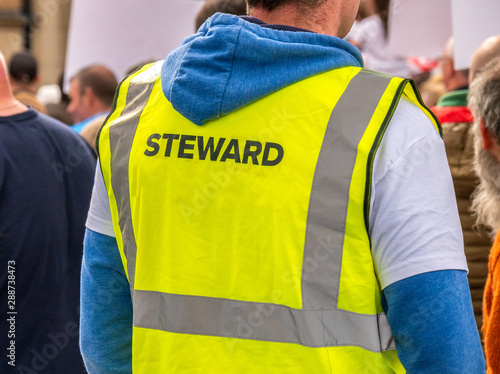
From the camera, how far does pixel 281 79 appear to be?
1.35m

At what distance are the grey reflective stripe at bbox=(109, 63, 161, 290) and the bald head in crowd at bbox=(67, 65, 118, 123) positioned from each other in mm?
3582

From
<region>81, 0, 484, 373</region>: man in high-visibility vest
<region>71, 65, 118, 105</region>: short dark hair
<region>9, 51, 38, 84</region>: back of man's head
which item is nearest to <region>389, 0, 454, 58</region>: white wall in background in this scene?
<region>71, 65, 118, 105</region>: short dark hair

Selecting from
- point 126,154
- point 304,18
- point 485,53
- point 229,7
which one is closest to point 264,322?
point 126,154

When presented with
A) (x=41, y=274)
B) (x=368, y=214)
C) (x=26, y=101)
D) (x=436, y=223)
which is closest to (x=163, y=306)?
(x=368, y=214)

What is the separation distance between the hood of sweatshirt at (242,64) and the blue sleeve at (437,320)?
44 cm

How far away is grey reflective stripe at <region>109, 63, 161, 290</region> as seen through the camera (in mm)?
1487

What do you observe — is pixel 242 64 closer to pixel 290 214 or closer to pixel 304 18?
pixel 304 18

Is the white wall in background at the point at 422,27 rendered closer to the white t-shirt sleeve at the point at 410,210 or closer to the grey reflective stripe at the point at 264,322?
the white t-shirt sleeve at the point at 410,210

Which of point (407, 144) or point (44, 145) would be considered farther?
point (44, 145)

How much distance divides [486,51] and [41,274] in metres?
1.91

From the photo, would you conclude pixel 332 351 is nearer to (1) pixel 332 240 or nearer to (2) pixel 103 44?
(1) pixel 332 240

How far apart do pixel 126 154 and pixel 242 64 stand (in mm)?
316

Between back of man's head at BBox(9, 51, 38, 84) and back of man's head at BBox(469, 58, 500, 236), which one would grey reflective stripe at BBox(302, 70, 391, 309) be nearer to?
back of man's head at BBox(469, 58, 500, 236)

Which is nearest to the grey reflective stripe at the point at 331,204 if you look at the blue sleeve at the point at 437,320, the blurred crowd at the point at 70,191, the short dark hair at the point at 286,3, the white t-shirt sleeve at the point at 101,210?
the blue sleeve at the point at 437,320
